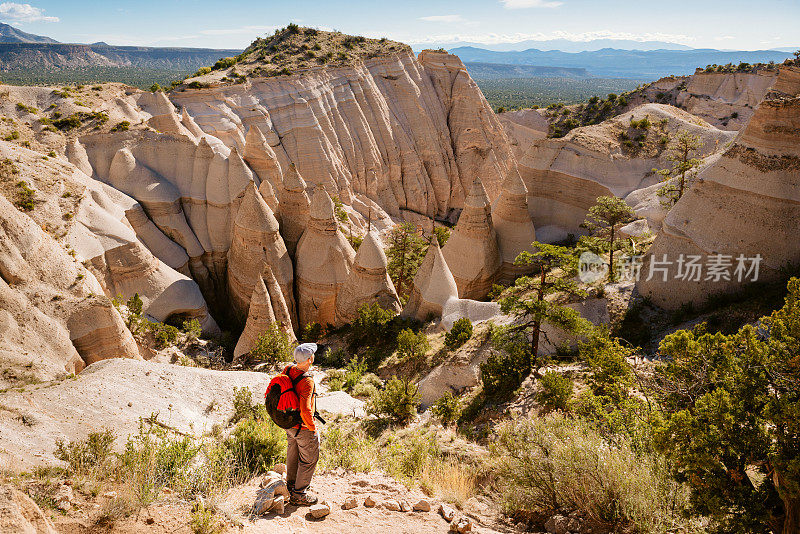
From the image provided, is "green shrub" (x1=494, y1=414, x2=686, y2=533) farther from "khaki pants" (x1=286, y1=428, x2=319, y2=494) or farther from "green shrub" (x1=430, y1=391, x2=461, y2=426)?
"green shrub" (x1=430, y1=391, x2=461, y2=426)

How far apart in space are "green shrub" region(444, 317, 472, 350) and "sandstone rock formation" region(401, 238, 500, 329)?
1.51 metres

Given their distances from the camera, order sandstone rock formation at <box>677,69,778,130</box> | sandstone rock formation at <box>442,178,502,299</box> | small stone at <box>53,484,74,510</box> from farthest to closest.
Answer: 1. sandstone rock formation at <box>677,69,778,130</box>
2. sandstone rock formation at <box>442,178,502,299</box>
3. small stone at <box>53,484,74,510</box>

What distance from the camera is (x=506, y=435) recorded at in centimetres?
851

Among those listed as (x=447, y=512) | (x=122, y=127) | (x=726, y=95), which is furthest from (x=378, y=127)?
(x=447, y=512)

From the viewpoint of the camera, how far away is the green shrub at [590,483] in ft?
17.8

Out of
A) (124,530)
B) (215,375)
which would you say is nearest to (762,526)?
(124,530)

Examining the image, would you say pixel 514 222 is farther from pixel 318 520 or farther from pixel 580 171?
pixel 318 520

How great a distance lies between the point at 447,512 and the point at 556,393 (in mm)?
5545

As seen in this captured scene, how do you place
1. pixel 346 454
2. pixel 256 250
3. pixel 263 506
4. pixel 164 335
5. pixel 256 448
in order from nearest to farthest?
pixel 263 506 → pixel 256 448 → pixel 346 454 → pixel 164 335 → pixel 256 250

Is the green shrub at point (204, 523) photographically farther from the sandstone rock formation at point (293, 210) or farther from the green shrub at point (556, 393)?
the sandstone rock formation at point (293, 210)

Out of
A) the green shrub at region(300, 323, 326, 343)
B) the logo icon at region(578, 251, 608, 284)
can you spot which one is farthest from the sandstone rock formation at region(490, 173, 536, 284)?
the green shrub at region(300, 323, 326, 343)

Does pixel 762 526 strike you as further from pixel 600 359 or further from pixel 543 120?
pixel 543 120

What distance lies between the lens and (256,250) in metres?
20.2

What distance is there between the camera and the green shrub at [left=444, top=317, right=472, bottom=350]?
14.8 metres
